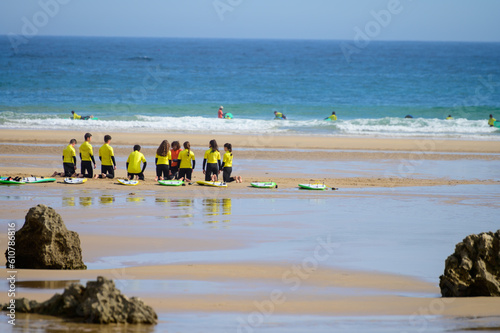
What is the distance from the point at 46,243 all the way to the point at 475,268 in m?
5.78

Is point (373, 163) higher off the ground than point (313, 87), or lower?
lower

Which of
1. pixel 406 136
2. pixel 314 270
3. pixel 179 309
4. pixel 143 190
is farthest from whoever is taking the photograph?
pixel 406 136

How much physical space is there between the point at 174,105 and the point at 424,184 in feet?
98.9

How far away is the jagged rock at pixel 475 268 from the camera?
8.02 meters

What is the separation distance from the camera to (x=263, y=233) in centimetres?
1172

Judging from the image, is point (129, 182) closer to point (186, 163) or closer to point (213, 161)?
point (186, 163)

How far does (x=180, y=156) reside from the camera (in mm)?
17703

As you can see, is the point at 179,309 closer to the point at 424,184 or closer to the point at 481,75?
the point at 424,184

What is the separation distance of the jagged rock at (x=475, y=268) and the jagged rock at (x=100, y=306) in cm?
395

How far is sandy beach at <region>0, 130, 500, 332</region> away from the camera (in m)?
7.73

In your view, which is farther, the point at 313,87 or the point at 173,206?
the point at 313,87

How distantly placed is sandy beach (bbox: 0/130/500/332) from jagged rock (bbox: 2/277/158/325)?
18cm

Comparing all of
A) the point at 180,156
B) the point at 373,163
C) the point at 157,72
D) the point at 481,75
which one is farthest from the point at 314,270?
the point at 481,75

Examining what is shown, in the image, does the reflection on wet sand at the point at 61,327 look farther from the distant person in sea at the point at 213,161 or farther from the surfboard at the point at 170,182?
the distant person in sea at the point at 213,161
